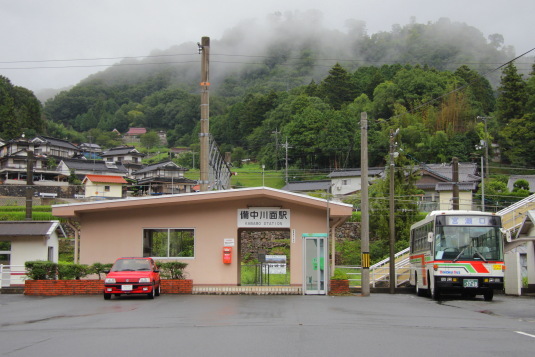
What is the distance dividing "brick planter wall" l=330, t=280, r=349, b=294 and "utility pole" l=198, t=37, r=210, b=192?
669 cm

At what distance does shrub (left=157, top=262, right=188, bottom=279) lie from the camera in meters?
21.9

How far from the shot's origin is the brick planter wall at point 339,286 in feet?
72.8

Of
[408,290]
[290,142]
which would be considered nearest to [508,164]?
[290,142]

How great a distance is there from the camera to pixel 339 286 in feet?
73.1

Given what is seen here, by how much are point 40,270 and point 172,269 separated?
15.6 feet

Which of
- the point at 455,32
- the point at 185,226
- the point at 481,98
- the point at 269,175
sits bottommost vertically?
the point at 185,226

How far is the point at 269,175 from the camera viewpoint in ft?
246

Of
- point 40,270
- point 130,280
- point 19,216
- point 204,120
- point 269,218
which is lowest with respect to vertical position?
point 130,280

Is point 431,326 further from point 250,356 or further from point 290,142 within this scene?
point 290,142

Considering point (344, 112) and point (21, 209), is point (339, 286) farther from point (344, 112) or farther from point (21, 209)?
point (344, 112)

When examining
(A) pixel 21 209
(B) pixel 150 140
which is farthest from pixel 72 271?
(B) pixel 150 140

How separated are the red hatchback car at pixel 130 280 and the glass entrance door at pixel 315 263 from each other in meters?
5.79

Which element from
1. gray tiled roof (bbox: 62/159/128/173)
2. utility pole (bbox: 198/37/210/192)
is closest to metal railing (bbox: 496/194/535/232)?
utility pole (bbox: 198/37/210/192)

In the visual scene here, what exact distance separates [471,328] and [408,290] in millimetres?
16611
